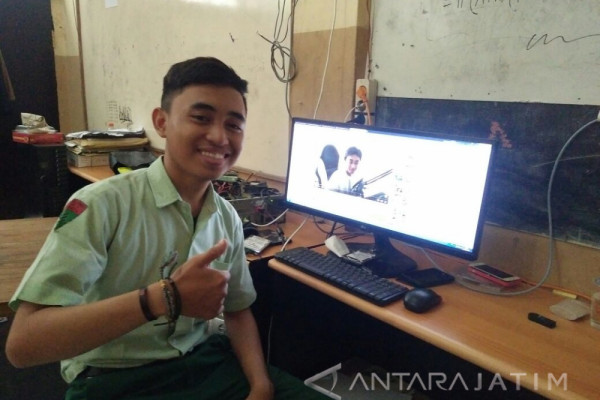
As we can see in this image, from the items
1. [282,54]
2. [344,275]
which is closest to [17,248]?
[344,275]

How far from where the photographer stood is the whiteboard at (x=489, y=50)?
1300 mm

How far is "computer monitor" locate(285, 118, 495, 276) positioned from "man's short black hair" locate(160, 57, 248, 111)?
0.51 metres

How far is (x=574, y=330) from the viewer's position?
111cm

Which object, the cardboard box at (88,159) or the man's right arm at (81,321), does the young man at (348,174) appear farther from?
the cardboard box at (88,159)

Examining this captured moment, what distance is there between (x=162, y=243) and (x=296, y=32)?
1394 millimetres

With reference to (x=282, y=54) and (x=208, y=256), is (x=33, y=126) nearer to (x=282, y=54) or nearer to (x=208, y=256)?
(x=282, y=54)

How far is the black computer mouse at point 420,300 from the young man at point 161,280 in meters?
0.36

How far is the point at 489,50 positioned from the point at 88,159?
8.56 feet

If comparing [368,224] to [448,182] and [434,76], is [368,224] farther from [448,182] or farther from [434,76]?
[434,76]

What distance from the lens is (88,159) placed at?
10.1 ft

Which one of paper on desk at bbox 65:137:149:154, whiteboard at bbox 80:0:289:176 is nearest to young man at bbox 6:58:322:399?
whiteboard at bbox 80:0:289:176

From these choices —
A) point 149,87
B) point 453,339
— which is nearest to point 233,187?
point 453,339

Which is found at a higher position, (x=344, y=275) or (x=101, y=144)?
(x=101, y=144)
